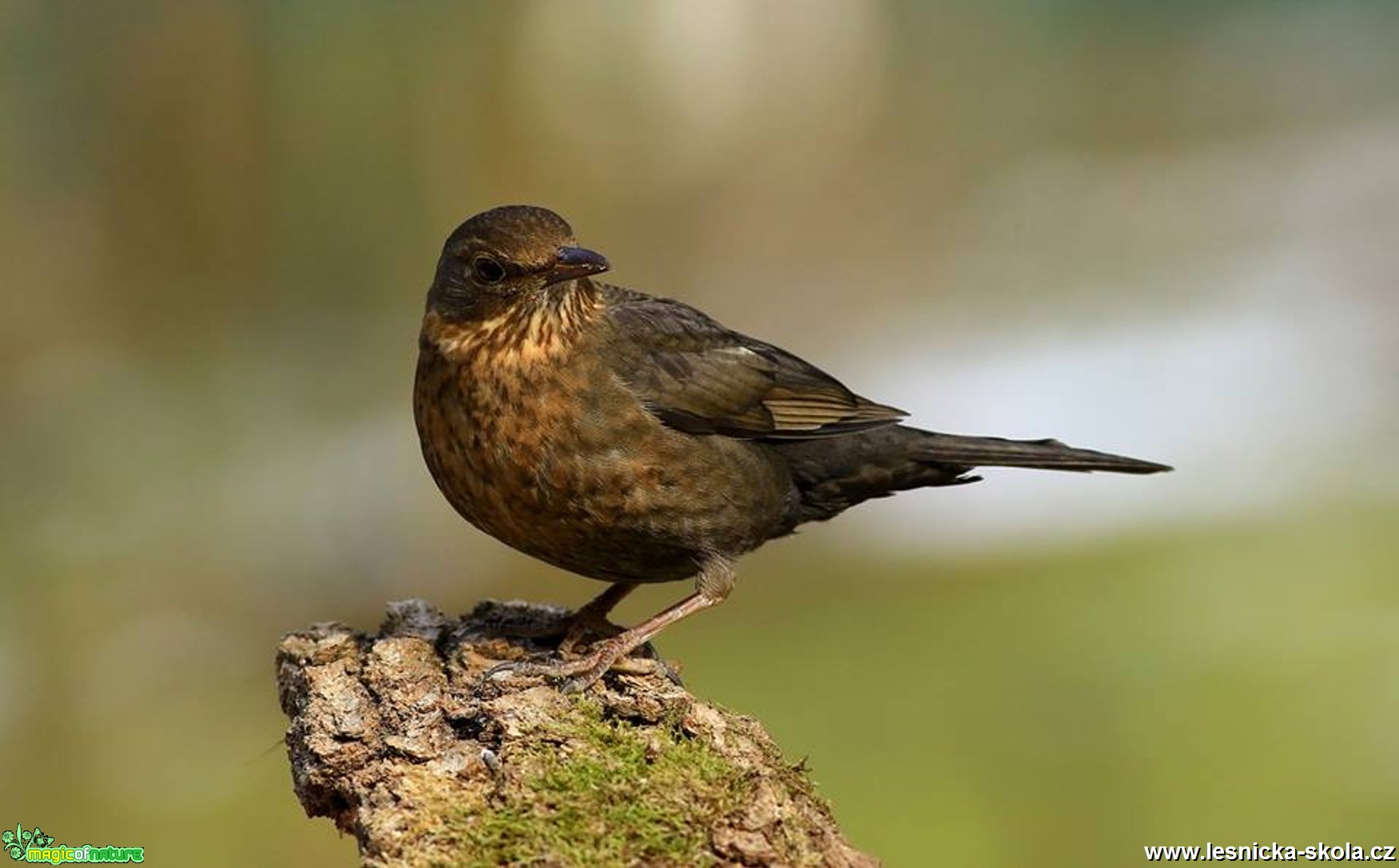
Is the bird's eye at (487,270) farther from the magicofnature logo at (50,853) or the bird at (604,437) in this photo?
the magicofnature logo at (50,853)

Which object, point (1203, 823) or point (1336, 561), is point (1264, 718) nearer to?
point (1203, 823)

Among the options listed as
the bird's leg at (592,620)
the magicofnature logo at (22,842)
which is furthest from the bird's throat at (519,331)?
the magicofnature logo at (22,842)

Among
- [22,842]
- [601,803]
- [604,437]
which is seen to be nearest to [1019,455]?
[604,437]

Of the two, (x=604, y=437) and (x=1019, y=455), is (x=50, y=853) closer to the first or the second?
(x=604, y=437)

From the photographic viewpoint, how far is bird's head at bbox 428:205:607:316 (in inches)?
187

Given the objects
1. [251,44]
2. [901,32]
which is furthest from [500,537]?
[901,32]

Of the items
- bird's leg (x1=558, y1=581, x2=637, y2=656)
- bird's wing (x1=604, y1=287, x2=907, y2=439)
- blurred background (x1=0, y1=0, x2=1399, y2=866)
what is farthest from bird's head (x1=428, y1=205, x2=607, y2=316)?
blurred background (x1=0, y1=0, x2=1399, y2=866)

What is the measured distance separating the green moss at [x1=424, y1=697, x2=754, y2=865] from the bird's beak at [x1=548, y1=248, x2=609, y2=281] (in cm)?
137

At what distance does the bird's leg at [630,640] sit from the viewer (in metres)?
4.41

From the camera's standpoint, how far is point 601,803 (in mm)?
3670

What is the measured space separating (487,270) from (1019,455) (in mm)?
1863

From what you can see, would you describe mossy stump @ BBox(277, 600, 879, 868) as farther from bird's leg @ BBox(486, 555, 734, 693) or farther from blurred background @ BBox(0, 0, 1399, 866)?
blurred background @ BBox(0, 0, 1399, 866)

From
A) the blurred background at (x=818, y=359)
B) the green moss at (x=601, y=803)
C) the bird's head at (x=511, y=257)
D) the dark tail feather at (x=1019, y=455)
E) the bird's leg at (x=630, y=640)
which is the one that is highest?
the blurred background at (x=818, y=359)

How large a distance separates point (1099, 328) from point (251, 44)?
677cm
